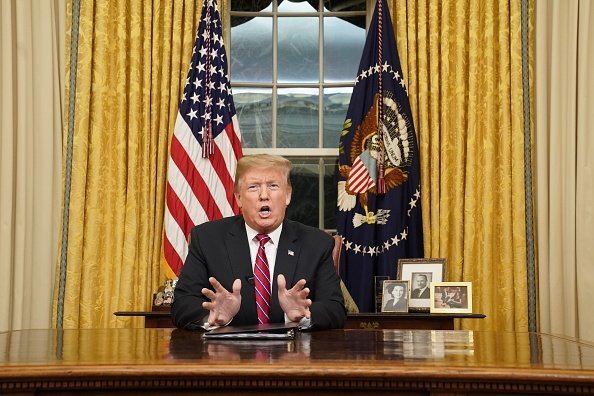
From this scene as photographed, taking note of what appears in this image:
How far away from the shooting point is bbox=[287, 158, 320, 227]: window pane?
544 centimetres

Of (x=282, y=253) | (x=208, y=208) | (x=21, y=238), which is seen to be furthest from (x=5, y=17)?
(x=282, y=253)

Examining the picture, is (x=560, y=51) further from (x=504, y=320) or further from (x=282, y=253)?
(x=282, y=253)

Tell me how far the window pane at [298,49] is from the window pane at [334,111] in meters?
0.16

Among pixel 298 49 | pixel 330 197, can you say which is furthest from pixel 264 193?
pixel 298 49

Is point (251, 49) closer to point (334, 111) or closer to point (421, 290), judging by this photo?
point (334, 111)

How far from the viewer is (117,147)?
16.6 feet

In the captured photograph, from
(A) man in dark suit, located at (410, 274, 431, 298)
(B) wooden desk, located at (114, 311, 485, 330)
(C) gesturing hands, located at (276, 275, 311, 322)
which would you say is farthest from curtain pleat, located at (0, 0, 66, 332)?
(C) gesturing hands, located at (276, 275, 311, 322)

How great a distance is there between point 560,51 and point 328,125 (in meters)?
1.47

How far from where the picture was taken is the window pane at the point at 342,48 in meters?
5.54

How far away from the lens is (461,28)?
5039mm

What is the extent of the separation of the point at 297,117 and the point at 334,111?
0.79ft

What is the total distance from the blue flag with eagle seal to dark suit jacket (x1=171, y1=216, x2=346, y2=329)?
5.69 feet

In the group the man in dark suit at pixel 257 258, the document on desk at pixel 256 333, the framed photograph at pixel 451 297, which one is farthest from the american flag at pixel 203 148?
the document on desk at pixel 256 333

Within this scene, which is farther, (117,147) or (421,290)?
(117,147)
